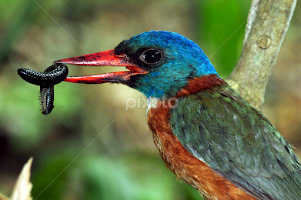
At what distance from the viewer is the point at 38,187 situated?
268cm

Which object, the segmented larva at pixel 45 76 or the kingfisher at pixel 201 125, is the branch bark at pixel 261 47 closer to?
the kingfisher at pixel 201 125

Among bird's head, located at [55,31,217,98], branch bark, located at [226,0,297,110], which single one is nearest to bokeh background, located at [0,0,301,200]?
branch bark, located at [226,0,297,110]

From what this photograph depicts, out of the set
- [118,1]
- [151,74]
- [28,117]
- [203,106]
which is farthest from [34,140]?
[118,1]

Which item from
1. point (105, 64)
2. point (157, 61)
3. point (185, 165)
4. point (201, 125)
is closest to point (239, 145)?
point (201, 125)

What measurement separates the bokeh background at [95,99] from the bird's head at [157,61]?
25.8 inches

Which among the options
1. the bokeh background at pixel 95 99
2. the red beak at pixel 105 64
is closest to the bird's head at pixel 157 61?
the red beak at pixel 105 64

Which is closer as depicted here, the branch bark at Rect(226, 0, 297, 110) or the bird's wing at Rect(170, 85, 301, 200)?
the bird's wing at Rect(170, 85, 301, 200)

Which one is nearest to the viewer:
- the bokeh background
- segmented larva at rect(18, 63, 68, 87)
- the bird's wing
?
the bird's wing

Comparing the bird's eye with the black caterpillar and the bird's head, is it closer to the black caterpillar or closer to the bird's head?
the bird's head

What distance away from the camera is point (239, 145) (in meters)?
2.13

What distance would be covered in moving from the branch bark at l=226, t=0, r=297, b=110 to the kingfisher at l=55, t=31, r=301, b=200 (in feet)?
1.91

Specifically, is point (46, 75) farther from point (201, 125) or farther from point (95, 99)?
point (95, 99)

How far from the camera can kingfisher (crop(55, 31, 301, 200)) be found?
6.92 ft

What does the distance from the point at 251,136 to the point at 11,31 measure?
264 cm
